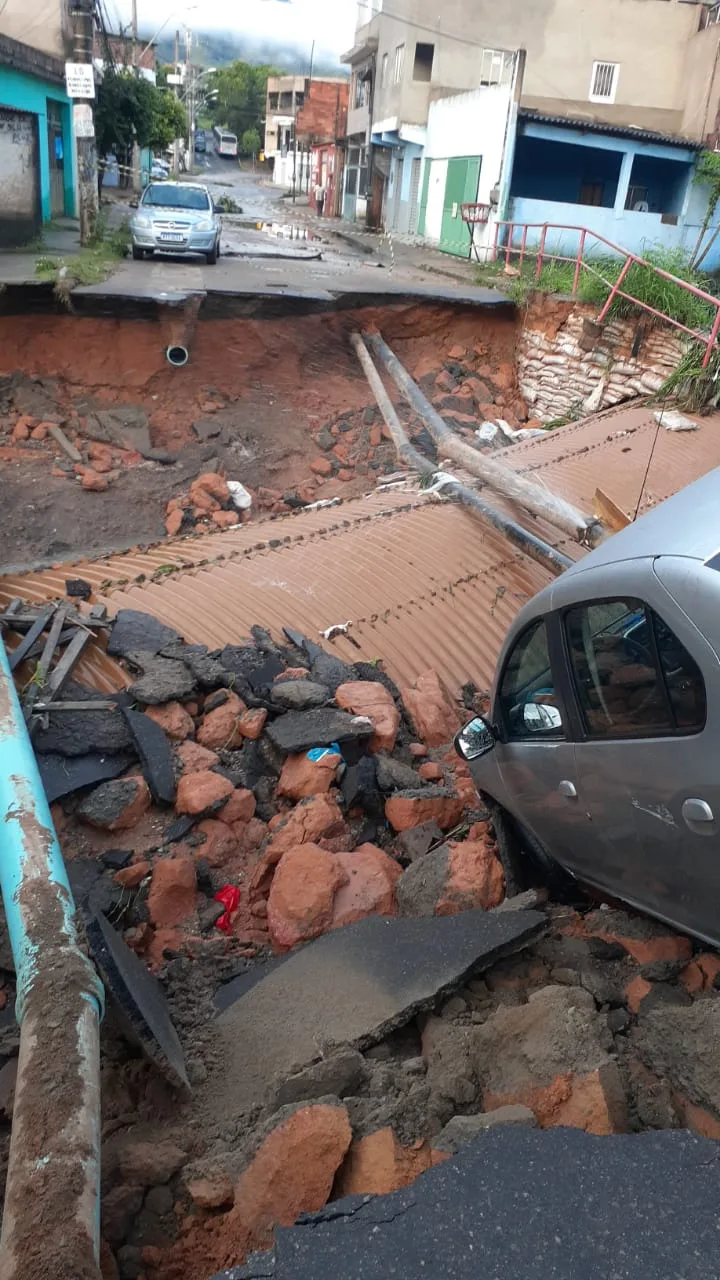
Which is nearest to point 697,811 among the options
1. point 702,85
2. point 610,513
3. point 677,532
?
point 677,532

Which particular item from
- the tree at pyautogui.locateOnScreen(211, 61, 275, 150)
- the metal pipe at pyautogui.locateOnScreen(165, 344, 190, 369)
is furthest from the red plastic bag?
the tree at pyautogui.locateOnScreen(211, 61, 275, 150)

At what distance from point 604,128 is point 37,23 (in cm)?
1632

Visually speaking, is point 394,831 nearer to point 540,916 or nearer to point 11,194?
point 540,916

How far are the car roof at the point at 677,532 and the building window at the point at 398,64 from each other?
111 feet

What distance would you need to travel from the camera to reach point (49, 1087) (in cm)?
321

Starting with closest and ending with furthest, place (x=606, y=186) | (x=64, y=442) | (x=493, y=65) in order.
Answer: (x=64, y=442), (x=606, y=186), (x=493, y=65)

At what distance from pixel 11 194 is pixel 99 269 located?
5.12m

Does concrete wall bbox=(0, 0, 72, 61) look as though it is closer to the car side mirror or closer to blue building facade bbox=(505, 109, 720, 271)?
blue building facade bbox=(505, 109, 720, 271)

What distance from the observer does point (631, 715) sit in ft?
11.4

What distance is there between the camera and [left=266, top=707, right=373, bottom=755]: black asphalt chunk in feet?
20.4

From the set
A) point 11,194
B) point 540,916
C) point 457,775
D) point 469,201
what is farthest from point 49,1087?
point 469,201

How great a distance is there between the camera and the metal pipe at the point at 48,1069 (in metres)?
2.73

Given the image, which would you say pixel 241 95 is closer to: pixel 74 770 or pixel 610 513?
pixel 610 513

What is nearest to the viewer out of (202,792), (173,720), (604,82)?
(202,792)
